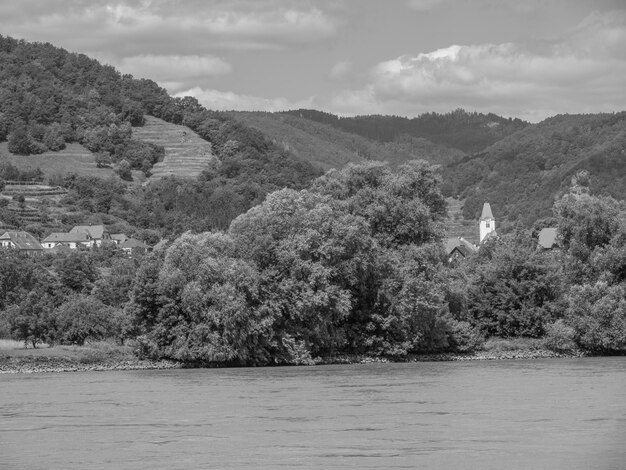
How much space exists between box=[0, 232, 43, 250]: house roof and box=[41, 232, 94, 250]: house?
126 inches

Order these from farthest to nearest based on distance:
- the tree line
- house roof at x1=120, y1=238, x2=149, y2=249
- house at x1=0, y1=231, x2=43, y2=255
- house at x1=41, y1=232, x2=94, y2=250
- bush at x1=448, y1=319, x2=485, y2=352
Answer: house roof at x1=120, y1=238, x2=149, y2=249
house at x1=41, y1=232, x2=94, y2=250
house at x1=0, y1=231, x2=43, y2=255
bush at x1=448, y1=319, x2=485, y2=352
the tree line

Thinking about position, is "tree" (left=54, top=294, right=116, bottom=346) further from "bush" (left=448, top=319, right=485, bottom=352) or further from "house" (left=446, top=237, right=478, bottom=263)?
"house" (left=446, top=237, right=478, bottom=263)

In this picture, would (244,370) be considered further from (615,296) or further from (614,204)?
(614,204)

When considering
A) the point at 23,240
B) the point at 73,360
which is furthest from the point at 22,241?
the point at 73,360

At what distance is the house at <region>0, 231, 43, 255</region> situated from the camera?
17650 centimetres

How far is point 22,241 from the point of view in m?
181

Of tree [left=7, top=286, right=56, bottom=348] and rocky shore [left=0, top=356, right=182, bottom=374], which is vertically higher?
tree [left=7, top=286, right=56, bottom=348]

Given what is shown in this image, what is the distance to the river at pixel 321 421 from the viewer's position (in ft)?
102

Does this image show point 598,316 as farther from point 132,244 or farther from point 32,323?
point 132,244

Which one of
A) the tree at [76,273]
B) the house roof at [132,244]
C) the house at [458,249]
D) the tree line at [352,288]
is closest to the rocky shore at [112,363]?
the tree line at [352,288]

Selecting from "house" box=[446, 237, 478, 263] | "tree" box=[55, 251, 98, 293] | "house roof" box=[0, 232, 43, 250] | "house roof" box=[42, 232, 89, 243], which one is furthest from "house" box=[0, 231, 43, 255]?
"house" box=[446, 237, 478, 263]

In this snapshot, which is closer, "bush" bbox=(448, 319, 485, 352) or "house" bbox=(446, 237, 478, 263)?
"bush" bbox=(448, 319, 485, 352)

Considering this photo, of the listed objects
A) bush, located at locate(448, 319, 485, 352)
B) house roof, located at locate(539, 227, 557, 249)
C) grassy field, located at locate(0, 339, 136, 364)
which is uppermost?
house roof, located at locate(539, 227, 557, 249)

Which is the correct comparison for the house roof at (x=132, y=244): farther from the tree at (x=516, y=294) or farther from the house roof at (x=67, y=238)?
the tree at (x=516, y=294)
